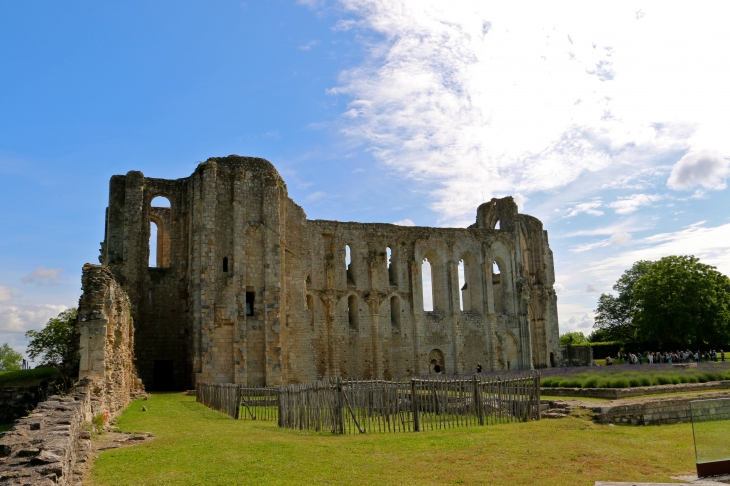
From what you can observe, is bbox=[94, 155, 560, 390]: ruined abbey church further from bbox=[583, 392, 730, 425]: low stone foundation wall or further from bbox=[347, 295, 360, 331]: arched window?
bbox=[583, 392, 730, 425]: low stone foundation wall

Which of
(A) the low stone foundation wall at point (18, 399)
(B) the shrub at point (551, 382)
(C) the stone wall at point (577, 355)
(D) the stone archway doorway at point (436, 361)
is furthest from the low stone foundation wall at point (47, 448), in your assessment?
(C) the stone wall at point (577, 355)

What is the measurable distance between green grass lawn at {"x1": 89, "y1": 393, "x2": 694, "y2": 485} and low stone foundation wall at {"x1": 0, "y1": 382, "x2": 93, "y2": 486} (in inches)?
20.3

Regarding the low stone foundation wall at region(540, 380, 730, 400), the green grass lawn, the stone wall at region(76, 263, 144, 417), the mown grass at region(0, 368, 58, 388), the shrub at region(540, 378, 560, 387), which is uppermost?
the stone wall at region(76, 263, 144, 417)

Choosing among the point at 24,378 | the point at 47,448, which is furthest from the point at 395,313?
the point at 47,448

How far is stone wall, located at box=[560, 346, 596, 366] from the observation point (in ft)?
141

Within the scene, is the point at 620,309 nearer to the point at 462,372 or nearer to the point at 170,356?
the point at 462,372

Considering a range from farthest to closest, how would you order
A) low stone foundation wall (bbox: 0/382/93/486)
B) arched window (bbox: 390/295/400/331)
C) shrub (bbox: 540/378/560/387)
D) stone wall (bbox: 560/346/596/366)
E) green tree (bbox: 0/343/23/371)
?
green tree (bbox: 0/343/23/371), stone wall (bbox: 560/346/596/366), arched window (bbox: 390/295/400/331), shrub (bbox: 540/378/560/387), low stone foundation wall (bbox: 0/382/93/486)

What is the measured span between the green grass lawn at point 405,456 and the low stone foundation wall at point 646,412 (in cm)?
60

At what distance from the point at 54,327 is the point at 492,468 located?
37955 millimetres

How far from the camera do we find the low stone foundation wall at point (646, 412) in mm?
14844

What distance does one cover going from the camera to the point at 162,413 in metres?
17.0

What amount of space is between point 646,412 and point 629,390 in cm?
380

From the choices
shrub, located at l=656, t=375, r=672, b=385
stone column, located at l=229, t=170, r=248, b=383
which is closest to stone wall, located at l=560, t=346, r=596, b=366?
shrub, located at l=656, t=375, r=672, b=385

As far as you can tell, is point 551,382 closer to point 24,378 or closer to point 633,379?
point 633,379
